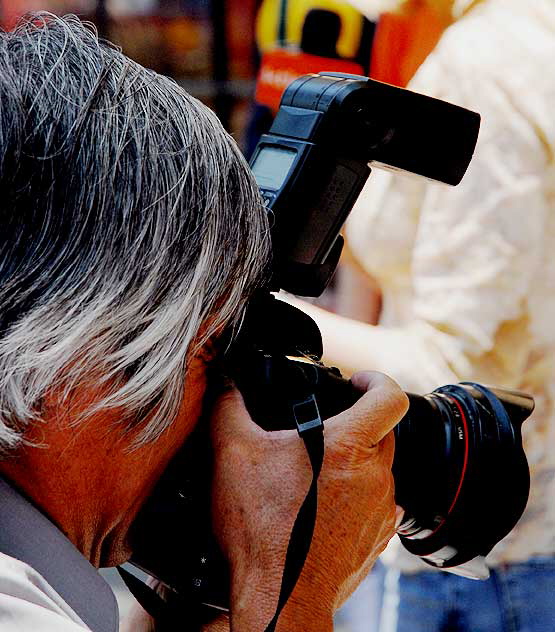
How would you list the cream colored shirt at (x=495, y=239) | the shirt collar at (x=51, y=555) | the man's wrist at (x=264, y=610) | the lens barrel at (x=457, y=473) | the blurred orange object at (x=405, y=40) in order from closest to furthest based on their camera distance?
1. the shirt collar at (x=51, y=555)
2. the man's wrist at (x=264, y=610)
3. the lens barrel at (x=457, y=473)
4. the cream colored shirt at (x=495, y=239)
5. the blurred orange object at (x=405, y=40)

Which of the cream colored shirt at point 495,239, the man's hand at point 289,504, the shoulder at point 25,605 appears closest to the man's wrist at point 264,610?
the man's hand at point 289,504

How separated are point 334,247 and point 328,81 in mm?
164

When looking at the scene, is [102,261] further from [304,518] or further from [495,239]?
[495,239]

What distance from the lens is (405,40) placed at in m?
1.80

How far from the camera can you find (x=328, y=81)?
3.18 ft

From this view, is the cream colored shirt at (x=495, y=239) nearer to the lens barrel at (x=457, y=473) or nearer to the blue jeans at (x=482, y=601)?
the blue jeans at (x=482, y=601)

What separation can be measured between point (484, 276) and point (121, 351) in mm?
615

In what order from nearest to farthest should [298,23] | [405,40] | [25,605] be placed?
[25,605] → [405,40] → [298,23]

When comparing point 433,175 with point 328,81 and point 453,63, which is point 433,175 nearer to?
point 328,81

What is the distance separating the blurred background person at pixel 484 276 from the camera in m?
1.26

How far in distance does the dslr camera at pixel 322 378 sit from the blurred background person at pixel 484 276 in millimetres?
240

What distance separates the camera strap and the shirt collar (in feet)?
0.50

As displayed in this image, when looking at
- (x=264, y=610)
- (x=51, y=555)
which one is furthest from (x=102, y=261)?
(x=264, y=610)

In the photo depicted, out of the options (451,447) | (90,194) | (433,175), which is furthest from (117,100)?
(451,447)
